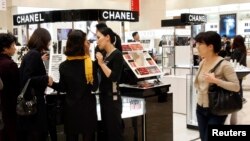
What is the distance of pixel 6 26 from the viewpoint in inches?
526

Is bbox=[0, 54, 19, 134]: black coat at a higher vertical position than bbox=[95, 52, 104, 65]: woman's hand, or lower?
lower

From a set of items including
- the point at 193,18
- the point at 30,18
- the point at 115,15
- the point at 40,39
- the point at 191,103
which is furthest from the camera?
the point at 193,18

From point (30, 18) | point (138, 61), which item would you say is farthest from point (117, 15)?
point (30, 18)

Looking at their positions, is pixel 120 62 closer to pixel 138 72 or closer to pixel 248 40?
pixel 138 72

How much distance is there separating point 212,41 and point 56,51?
1709 mm

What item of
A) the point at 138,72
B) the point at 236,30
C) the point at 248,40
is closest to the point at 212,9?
the point at 236,30

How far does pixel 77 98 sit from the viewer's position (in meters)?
2.99

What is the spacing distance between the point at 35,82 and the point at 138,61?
58.1 inches

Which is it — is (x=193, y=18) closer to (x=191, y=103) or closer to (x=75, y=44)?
(x=191, y=103)

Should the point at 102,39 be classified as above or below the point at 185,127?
above

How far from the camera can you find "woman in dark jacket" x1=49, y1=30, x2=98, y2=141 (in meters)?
2.97

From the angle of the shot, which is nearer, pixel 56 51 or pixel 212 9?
pixel 56 51

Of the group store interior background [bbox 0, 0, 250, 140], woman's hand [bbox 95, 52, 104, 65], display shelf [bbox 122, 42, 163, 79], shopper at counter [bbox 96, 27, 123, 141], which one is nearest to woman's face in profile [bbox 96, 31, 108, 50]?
shopper at counter [bbox 96, 27, 123, 141]

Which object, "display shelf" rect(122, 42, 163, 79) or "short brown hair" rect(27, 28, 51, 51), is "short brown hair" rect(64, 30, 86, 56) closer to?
"short brown hair" rect(27, 28, 51, 51)
